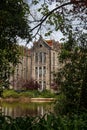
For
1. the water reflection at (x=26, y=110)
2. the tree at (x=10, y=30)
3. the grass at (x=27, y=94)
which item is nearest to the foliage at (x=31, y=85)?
the grass at (x=27, y=94)

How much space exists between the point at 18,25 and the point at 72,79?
3967 mm

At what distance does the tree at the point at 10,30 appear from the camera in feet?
29.0

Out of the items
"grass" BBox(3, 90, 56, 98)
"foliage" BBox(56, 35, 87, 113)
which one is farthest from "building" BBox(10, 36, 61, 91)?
"foliage" BBox(56, 35, 87, 113)

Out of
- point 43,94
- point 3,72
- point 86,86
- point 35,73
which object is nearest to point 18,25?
point 3,72

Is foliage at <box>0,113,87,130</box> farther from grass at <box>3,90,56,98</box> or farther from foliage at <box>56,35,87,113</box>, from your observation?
grass at <box>3,90,56,98</box>

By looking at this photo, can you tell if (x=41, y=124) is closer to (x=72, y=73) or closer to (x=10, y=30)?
(x=10, y=30)

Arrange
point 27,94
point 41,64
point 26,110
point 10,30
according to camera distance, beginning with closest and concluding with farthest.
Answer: point 10,30
point 26,110
point 27,94
point 41,64

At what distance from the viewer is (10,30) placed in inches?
365

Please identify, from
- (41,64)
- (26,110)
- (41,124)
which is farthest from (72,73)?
(41,64)

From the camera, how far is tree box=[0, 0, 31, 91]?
8852mm

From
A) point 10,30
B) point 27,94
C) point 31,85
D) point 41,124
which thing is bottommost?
point 27,94

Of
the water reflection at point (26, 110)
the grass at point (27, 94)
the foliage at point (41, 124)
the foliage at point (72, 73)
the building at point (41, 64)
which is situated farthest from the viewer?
the building at point (41, 64)

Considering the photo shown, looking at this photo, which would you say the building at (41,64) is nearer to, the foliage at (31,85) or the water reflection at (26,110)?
the foliage at (31,85)

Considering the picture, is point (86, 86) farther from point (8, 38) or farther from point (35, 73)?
point (35, 73)
